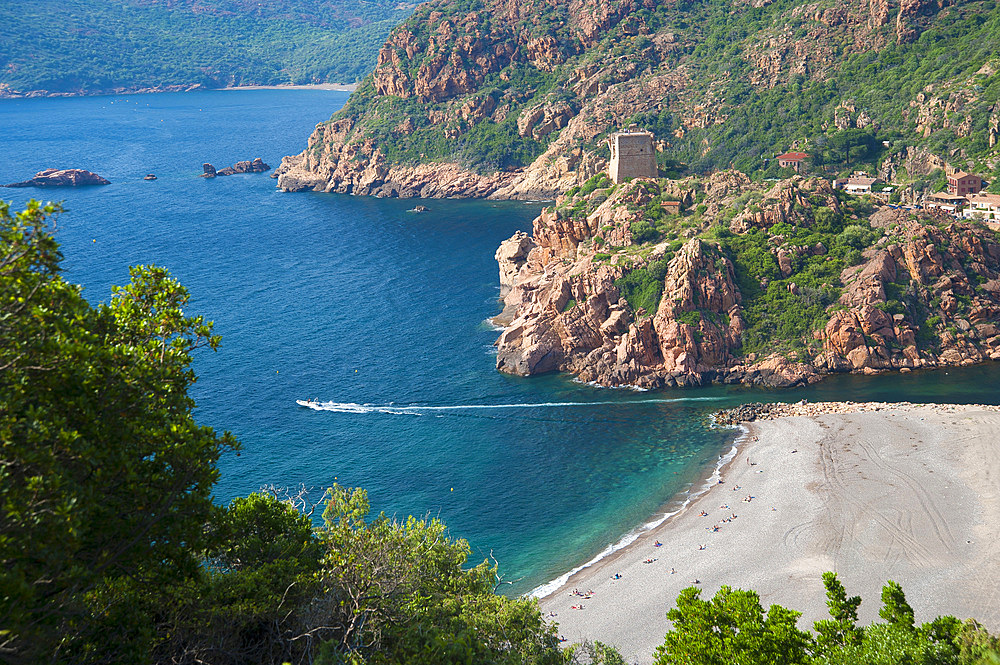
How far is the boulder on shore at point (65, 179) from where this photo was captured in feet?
554

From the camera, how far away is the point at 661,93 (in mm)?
151875

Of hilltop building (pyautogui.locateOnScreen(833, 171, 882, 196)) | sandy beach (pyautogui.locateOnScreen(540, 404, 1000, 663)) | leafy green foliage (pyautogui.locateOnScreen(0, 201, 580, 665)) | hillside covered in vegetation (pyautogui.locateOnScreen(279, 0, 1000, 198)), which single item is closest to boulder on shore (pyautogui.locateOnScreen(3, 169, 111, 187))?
hillside covered in vegetation (pyautogui.locateOnScreen(279, 0, 1000, 198))

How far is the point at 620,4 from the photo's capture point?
557 feet

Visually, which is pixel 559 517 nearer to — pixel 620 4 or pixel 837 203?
pixel 837 203

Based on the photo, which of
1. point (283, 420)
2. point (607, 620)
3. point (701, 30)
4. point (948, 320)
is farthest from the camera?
point (701, 30)

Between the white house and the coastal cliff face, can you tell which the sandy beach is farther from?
the white house

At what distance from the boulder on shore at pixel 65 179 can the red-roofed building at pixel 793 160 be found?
13296 cm

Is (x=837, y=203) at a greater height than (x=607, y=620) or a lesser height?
greater

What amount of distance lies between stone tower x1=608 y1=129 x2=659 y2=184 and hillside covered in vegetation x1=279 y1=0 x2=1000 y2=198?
543 centimetres

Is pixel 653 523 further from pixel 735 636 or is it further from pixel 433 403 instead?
pixel 735 636

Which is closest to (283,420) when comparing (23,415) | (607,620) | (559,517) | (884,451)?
(559,517)

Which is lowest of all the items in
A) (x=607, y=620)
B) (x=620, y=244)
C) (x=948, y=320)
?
(x=607, y=620)

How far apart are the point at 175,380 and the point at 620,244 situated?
6842 cm

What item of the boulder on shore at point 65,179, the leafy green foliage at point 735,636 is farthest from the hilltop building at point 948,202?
the boulder on shore at point 65,179
